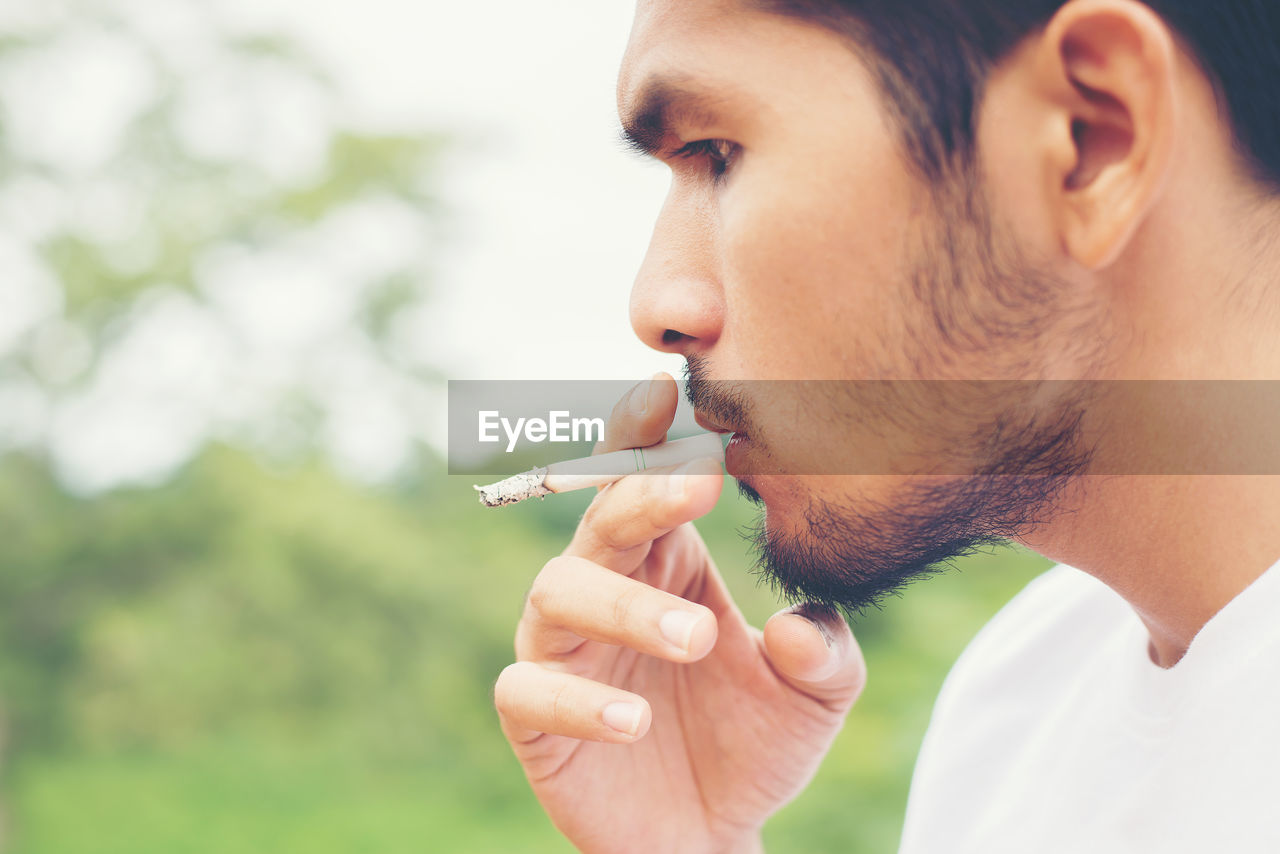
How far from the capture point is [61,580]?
6.82 meters

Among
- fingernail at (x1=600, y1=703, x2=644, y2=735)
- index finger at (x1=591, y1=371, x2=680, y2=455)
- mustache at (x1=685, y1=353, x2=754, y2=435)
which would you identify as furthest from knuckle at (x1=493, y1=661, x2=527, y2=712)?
mustache at (x1=685, y1=353, x2=754, y2=435)

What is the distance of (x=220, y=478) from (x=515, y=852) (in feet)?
10.2

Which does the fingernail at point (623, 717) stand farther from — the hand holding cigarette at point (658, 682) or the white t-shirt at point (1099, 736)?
the white t-shirt at point (1099, 736)

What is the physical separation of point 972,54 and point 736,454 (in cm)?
54

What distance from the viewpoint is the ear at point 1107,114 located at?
97 centimetres

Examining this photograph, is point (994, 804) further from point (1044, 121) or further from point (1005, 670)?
point (1044, 121)

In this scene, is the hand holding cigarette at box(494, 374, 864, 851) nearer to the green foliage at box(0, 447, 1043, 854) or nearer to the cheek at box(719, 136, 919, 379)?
the cheek at box(719, 136, 919, 379)

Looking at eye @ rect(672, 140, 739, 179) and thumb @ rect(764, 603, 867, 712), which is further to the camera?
thumb @ rect(764, 603, 867, 712)

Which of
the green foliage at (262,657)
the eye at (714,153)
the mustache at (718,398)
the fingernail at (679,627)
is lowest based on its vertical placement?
the green foliage at (262,657)

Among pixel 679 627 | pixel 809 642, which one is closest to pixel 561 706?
pixel 679 627

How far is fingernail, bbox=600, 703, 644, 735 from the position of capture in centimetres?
119

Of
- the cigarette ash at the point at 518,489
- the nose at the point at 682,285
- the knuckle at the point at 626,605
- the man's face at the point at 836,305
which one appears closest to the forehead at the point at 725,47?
the man's face at the point at 836,305

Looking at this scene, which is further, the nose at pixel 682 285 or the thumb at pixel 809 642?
→ the thumb at pixel 809 642

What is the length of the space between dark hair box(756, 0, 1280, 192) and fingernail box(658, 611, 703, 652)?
0.56 m
